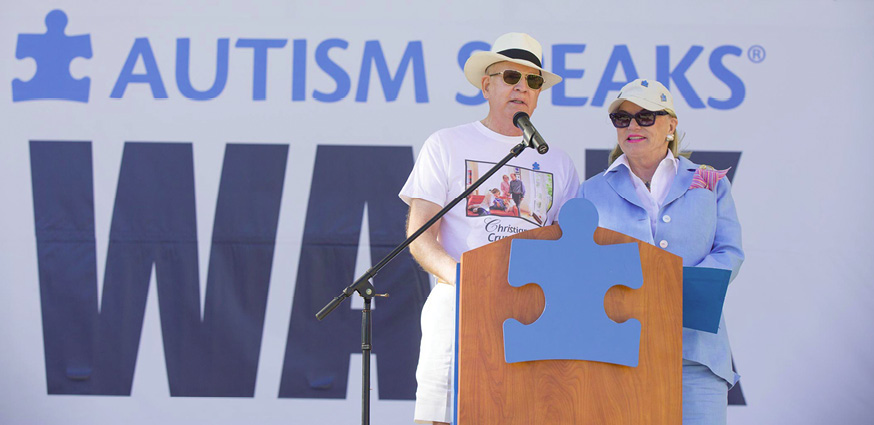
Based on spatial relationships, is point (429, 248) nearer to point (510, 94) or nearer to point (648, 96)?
point (510, 94)

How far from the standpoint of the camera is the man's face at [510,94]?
2.39m

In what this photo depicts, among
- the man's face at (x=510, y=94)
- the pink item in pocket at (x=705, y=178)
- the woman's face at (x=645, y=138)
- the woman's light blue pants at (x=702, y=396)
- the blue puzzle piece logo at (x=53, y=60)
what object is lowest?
the woman's light blue pants at (x=702, y=396)

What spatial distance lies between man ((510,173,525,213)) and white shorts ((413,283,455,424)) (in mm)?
329

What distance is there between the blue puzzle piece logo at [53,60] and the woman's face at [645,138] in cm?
258

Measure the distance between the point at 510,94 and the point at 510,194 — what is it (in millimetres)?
318

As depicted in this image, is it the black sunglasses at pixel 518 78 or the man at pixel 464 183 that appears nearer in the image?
the man at pixel 464 183

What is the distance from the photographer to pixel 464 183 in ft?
7.65

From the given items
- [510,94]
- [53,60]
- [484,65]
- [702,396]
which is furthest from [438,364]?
[53,60]

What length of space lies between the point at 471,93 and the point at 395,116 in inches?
14.4

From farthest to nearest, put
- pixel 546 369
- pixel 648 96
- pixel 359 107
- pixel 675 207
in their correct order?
1. pixel 359 107
2. pixel 648 96
3. pixel 675 207
4. pixel 546 369

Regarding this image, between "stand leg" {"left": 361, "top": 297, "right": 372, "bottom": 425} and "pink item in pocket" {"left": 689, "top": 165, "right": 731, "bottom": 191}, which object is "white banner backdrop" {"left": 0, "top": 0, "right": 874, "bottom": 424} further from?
"stand leg" {"left": 361, "top": 297, "right": 372, "bottom": 425}

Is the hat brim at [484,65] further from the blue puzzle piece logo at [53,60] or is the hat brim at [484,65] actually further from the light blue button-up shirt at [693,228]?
the blue puzzle piece logo at [53,60]

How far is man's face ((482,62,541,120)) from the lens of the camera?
2393mm

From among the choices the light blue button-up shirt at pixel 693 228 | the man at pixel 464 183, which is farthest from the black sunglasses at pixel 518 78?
the light blue button-up shirt at pixel 693 228
